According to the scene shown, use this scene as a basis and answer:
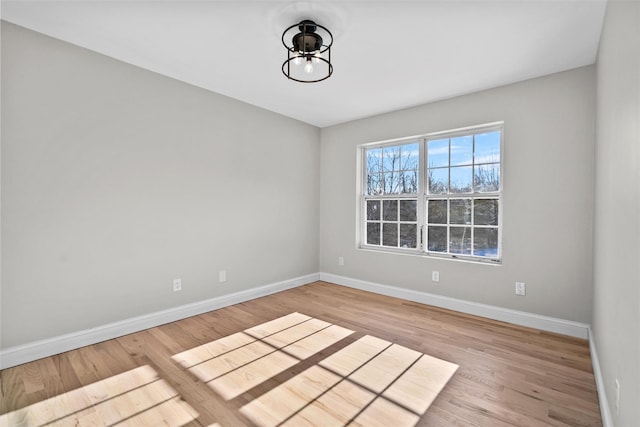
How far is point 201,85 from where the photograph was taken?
3326 millimetres

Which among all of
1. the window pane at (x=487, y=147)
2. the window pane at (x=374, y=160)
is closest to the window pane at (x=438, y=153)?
the window pane at (x=487, y=147)

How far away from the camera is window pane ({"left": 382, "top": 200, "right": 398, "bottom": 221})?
4230 millimetres

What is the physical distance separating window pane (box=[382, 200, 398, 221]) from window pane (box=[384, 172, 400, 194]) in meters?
0.15

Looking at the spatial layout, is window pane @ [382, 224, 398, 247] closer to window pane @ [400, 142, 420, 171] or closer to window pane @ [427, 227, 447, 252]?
window pane @ [427, 227, 447, 252]

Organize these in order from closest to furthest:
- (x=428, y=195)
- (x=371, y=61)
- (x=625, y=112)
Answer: (x=625, y=112), (x=371, y=61), (x=428, y=195)

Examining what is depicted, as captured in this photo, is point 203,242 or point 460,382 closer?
point 460,382

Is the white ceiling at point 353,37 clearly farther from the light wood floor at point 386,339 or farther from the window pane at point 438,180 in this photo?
the light wood floor at point 386,339

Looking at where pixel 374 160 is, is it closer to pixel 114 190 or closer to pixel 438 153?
pixel 438 153

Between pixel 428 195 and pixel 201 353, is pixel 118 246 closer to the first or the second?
pixel 201 353

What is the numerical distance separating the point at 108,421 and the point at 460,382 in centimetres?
224

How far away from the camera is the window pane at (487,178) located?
336 centimetres

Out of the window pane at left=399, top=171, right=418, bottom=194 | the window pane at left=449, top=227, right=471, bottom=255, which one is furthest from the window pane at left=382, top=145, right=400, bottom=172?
the window pane at left=449, top=227, right=471, bottom=255

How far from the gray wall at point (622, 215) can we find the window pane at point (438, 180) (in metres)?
1.84

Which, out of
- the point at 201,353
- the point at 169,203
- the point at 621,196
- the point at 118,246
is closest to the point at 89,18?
the point at 169,203
